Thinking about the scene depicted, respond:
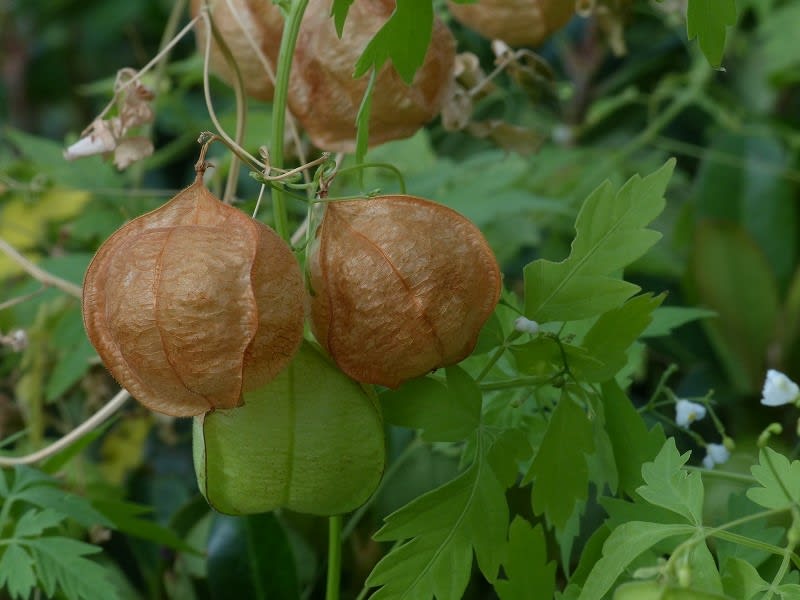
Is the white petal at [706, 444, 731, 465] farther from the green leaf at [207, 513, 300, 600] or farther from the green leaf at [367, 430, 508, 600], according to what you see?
the green leaf at [207, 513, 300, 600]

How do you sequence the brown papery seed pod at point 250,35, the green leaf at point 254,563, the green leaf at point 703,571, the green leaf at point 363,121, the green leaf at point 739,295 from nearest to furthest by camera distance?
the green leaf at point 703,571 < the green leaf at point 363,121 < the brown papery seed pod at point 250,35 < the green leaf at point 254,563 < the green leaf at point 739,295

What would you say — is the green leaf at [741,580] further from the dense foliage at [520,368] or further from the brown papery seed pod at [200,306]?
the brown papery seed pod at [200,306]

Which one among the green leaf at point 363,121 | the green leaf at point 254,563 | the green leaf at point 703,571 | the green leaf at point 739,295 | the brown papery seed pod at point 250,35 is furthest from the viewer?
the green leaf at point 739,295

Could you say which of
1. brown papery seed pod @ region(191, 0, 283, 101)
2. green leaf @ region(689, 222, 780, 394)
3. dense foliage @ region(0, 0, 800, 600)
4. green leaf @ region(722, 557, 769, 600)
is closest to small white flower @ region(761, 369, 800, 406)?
dense foliage @ region(0, 0, 800, 600)

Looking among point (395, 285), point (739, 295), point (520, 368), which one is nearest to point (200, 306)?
point (395, 285)

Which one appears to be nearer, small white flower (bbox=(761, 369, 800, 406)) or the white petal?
small white flower (bbox=(761, 369, 800, 406))

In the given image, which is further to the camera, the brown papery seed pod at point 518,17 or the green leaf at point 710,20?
the brown papery seed pod at point 518,17

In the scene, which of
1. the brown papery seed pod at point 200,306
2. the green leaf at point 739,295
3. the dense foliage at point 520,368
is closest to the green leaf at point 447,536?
the dense foliage at point 520,368
